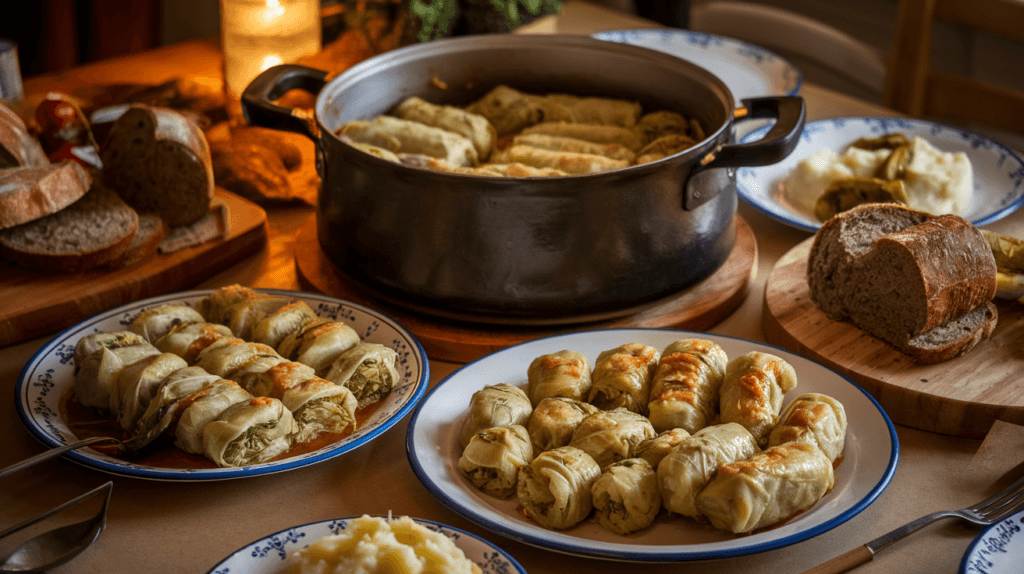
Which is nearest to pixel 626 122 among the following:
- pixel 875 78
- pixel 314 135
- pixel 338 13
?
pixel 314 135

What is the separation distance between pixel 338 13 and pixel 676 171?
85.4 inches

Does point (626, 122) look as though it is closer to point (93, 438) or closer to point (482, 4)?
point (482, 4)

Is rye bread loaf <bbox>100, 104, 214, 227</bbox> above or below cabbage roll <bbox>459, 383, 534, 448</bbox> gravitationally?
above

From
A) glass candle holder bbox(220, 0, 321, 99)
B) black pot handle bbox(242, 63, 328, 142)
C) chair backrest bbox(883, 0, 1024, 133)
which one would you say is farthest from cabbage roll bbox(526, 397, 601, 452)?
chair backrest bbox(883, 0, 1024, 133)

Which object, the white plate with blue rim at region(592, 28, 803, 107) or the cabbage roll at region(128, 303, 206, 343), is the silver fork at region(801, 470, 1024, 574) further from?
the white plate with blue rim at region(592, 28, 803, 107)

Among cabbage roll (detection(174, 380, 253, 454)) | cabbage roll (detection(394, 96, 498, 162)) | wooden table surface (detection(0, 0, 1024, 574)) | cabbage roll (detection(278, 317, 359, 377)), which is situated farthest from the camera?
cabbage roll (detection(394, 96, 498, 162))

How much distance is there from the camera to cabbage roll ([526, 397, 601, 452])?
1.49m

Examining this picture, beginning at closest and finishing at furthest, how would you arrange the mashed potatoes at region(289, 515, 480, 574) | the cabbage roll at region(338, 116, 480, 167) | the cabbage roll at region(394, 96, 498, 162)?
the mashed potatoes at region(289, 515, 480, 574) < the cabbage roll at region(338, 116, 480, 167) < the cabbage roll at region(394, 96, 498, 162)

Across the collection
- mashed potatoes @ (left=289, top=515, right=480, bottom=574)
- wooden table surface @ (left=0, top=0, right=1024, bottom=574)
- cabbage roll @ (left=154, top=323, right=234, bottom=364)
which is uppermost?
mashed potatoes @ (left=289, top=515, right=480, bottom=574)

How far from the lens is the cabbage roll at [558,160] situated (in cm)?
221

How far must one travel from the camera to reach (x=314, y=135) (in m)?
1.97

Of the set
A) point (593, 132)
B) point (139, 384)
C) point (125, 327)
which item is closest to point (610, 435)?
point (139, 384)

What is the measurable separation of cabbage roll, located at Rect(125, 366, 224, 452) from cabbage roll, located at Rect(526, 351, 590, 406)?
1.83ft

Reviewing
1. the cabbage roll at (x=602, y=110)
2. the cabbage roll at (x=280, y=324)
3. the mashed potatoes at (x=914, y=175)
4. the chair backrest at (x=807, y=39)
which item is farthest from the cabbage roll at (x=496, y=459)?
the chair backrest at (x=807, y=39)
